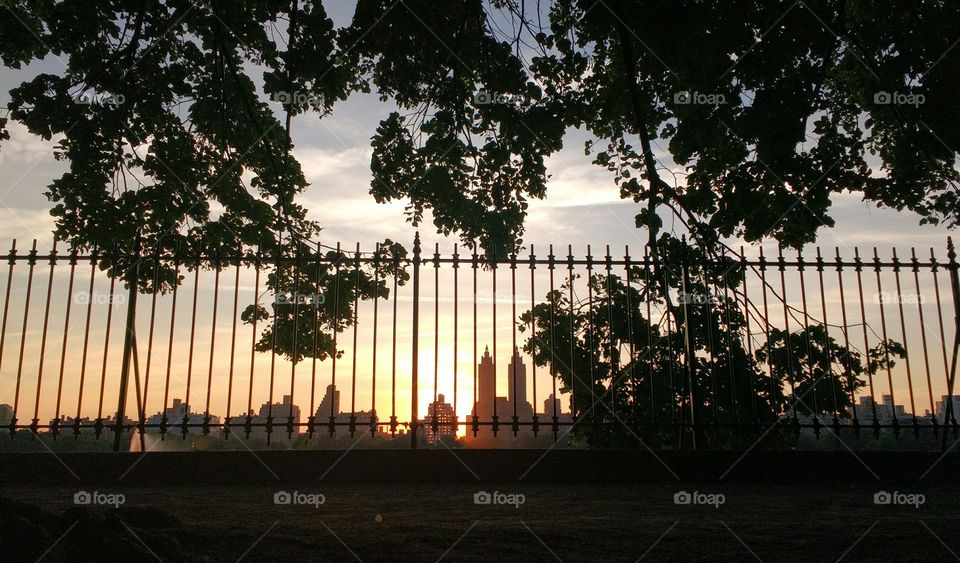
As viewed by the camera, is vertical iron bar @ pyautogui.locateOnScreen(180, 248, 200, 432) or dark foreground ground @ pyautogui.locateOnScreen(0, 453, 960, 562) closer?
dark foreground ground @ pyautogui.locateOnScreen(0, 453, 960, 562)

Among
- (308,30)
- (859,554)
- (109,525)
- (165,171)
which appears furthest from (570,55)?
(109,525)

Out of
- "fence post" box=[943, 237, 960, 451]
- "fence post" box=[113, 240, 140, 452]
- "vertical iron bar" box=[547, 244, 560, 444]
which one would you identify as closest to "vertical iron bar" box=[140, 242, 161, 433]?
"fence post" box=[113, 240, 140, 452]

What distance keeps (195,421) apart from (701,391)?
21.6 ft

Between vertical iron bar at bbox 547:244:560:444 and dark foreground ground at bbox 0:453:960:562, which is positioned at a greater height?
vertical iron bar at bbox 547:244:560:444

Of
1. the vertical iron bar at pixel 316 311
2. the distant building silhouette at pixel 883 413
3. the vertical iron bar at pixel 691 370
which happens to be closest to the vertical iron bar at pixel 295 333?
the vertical iron bar at pixel 316 311

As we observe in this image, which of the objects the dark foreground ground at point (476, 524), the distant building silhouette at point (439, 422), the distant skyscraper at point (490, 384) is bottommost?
the dark foreground ground at point (476, 524)

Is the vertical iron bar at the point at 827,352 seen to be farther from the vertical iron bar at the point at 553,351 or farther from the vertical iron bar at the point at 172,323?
the vertical iron bar at the point at 172,323

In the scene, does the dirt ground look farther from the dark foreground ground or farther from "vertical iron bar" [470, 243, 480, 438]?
"vertical iron bar" [470, 243, 480, 438]

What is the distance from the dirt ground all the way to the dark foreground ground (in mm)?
11

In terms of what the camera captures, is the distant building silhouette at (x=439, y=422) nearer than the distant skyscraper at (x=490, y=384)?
Yes

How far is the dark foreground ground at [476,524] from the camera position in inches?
120

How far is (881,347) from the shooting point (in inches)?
334

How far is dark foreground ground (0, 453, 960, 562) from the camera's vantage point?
3037mm

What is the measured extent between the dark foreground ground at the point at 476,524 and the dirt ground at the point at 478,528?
11 millimetres
